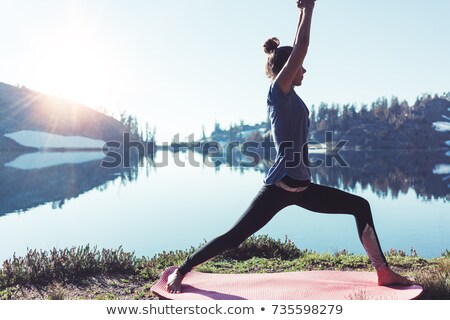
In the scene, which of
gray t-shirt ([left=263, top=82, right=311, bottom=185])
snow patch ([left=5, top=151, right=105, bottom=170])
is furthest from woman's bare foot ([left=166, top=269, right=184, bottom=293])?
snow patch ([left=5, top=151, right=105, bottom=170])

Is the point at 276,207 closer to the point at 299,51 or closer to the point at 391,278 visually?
the point at 299,51

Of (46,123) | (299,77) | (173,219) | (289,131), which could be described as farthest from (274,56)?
(46,123)

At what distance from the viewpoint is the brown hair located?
419 cm

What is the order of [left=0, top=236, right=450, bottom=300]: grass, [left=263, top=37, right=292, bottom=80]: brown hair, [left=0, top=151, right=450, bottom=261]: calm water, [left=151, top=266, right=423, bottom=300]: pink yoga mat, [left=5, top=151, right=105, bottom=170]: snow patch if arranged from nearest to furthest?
[left=263, top=37, right=292, bottom=80]: brown hair
[left=151, top=266, right=423, bottom=300]: pink yoga mat
[left=0, top=236, right=450, bottom=300]: grass
[left=0, top=151, right=450, bottom=261]: calm water
[left=5, top=151, right=105, bottom=170]: snow patch

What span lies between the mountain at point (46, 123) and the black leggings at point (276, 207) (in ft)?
346

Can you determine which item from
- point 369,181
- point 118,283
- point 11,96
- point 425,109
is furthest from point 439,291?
point 425,109

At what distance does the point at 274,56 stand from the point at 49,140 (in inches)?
4717

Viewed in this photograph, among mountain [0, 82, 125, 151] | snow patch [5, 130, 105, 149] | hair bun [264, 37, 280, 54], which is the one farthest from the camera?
mountain [0, 82, 125, 151]

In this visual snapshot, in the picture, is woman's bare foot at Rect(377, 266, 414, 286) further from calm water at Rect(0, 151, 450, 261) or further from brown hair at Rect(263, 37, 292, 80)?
calm water at Rect(0, 151, 450, 261)

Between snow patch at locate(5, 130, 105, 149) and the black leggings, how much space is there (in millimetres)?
108767

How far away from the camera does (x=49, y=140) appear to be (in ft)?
376

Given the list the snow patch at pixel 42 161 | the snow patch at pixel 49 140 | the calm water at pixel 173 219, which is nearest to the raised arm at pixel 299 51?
the calm water at pixel 173 219

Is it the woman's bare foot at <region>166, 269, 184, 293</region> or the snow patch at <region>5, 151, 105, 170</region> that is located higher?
the snow patch at <region>5, 151, 105, 170</region>
